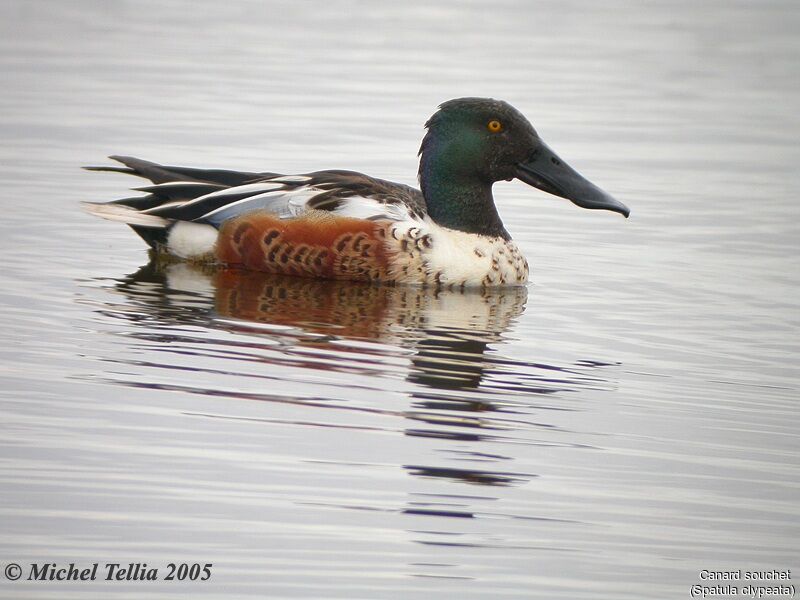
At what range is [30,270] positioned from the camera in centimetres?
1019

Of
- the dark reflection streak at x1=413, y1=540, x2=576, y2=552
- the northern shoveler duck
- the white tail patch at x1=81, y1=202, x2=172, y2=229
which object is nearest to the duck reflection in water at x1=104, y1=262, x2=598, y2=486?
the northern shoveler duck

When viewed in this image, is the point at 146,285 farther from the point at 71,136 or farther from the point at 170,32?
the point at 170,32

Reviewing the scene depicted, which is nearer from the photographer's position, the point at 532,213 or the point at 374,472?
the point at 374,472

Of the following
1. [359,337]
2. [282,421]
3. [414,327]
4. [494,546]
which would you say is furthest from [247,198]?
[494,546]

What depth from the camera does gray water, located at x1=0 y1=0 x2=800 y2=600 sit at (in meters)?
5.75

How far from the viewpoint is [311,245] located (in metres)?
10.4

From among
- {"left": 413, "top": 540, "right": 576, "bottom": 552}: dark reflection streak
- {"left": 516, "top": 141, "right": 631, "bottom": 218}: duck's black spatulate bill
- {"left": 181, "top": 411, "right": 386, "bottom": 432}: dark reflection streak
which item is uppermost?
{"left": 516, "top": 141, "right": 631, "bottom": 218}: duck's black spatulate bill

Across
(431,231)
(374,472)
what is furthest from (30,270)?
(374,472)

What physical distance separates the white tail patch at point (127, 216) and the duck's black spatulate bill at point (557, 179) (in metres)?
2.45

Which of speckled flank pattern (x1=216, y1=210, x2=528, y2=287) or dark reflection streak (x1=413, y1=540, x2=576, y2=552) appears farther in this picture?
speckled flank pattern (x1=216, y1=210, x2=528, y2=287)

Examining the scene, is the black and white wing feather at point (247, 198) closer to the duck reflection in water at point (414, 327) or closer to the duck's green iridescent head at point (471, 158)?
the duck's green iridescent head at point (471, 158)

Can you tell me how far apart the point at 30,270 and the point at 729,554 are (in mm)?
5639

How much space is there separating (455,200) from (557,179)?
2.39 ft

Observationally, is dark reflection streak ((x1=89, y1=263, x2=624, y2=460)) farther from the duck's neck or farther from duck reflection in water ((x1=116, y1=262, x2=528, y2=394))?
the duck's neck
